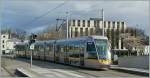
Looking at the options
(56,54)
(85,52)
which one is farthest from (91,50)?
(56,54)

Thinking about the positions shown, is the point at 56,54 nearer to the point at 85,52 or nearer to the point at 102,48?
the point at 85,52

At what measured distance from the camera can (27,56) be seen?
226ft

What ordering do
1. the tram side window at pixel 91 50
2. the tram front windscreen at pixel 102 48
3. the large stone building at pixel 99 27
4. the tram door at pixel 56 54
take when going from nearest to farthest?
the tram front windscreen at pixel 102 48
the tram side window at pixel 91 50
the tram door at pixel 56 54
the large stone building at pixel 99 27

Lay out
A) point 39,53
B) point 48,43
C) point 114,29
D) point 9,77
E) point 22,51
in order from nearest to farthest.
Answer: point 9,77 → point 48,43 → point 39,53 → point 22,51 → point 114,29

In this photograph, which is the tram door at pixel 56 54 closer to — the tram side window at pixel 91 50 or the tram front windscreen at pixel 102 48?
the tram side window at pixel 91 50

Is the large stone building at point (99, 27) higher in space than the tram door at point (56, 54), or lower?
higher

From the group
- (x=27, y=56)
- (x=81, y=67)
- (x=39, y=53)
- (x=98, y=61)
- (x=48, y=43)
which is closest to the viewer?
(x=98, y=61)

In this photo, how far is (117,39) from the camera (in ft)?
443

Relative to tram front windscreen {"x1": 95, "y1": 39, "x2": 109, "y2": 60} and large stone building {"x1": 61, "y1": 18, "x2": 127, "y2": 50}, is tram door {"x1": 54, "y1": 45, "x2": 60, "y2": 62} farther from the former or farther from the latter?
large stone building {"x1": 61, "y1": 18, "x2": 127, "y2": 50}

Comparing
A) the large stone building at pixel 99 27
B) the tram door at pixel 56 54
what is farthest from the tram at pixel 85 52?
the large stone building at pixel 99 27

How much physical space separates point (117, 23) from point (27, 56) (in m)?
72.5

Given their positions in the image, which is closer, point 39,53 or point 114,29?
point 39,53

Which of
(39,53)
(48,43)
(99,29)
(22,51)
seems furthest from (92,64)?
(99,29)

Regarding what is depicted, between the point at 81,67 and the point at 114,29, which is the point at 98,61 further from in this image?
the point at 114,29
